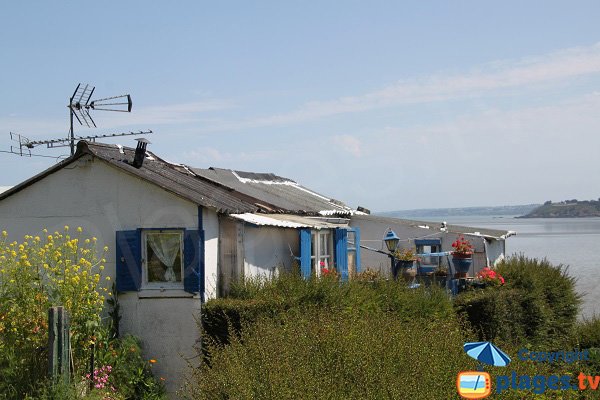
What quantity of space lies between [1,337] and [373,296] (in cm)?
668

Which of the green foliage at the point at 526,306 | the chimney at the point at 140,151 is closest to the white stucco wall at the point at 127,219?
the chimney at the point at 140,151

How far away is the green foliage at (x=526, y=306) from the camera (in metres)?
17.0

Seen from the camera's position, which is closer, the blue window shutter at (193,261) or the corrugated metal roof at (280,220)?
the blue window shutter at (193,261)

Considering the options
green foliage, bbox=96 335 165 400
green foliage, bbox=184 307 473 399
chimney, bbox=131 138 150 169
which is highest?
chimney, bbox=131 138 150 169

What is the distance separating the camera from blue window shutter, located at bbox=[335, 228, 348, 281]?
1977cm

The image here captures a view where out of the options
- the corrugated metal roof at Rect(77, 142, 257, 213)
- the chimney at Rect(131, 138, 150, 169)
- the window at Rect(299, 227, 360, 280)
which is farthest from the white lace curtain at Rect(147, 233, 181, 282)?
the window at Rect(299, 227, 360, 280)

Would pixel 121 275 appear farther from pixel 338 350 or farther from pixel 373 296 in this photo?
pixel 338 350

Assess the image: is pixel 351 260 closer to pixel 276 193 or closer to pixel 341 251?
pixel 341 251

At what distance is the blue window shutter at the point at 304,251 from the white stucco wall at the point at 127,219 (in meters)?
2.75

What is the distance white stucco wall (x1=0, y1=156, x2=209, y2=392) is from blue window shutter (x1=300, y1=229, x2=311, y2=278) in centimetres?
275

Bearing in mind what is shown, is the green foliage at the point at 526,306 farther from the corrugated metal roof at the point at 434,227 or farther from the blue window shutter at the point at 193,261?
the blue window shutter at the point at 193,261

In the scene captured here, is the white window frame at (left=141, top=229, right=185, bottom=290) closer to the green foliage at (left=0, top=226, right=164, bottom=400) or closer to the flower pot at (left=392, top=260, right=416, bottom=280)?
the green foliage at (left=0, top=226, right=164, bottom=400)

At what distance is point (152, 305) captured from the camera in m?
15.0

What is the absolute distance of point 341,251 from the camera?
20.0 m
